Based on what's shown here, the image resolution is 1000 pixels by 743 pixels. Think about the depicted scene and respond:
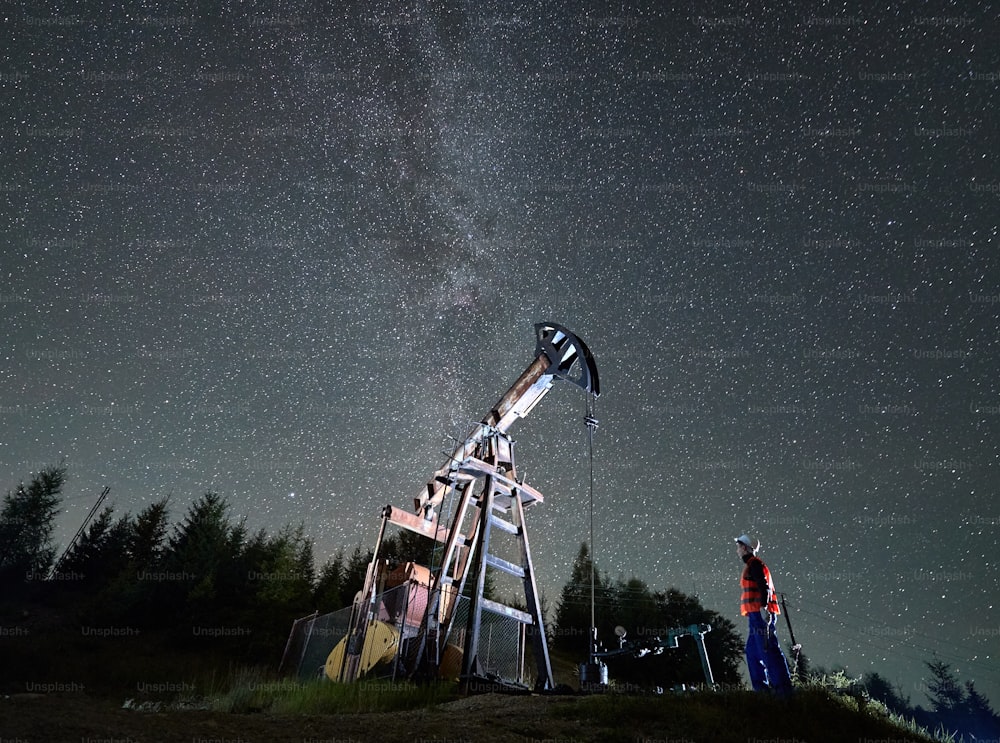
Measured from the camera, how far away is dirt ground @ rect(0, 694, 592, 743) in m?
4.61

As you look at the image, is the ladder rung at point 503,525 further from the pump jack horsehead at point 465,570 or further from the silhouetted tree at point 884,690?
the silhouetted tree at point 884,690

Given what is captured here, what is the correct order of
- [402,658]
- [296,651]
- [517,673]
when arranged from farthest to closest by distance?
[296,651] < [517,673] < [402,658]

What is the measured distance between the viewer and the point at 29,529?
161ft

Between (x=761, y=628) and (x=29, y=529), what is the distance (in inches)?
2399

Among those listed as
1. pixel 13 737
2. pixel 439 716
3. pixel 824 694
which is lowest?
pixel 13 737

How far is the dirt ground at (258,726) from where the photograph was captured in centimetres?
461

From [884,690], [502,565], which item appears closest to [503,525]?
[502,565]

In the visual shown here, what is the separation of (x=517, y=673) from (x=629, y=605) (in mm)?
35383

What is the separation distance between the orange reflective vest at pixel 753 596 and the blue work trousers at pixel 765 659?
0.09 metres

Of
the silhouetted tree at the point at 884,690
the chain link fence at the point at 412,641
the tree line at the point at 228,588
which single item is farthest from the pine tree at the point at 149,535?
the silhouetted tree at the point at 884,690

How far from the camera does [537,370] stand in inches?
588

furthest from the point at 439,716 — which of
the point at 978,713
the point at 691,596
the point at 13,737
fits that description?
the point at 978,713

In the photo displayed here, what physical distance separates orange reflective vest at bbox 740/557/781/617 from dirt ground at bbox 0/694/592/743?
3065 mm

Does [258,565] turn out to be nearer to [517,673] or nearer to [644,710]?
[517,673]
